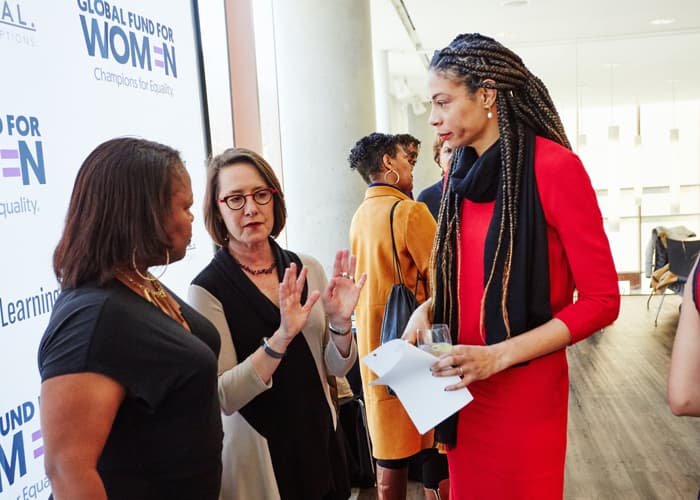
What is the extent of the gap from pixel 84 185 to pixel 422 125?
1225 cm

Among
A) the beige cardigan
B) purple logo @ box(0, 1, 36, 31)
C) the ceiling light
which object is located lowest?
the beige cardigan

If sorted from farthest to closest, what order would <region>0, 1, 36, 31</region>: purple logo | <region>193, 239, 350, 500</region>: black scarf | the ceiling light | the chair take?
the chair → the ceiling light → <region>193, 239, 350, 500</region>: black scarf → <region>0, 1, 36, 31</region>: purple logo

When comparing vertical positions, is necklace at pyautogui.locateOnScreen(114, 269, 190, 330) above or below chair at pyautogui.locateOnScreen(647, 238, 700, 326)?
above

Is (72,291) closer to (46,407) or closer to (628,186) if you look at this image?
(46,407)

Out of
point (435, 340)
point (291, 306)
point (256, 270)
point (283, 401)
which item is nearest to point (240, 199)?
point (256, 270)

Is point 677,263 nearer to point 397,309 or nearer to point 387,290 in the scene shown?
point 387,290

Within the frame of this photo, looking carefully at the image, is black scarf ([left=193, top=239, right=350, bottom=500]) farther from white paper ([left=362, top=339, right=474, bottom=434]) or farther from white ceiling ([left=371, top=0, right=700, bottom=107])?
white ceiling ([left=371, top=0, right=700, bottom=107])

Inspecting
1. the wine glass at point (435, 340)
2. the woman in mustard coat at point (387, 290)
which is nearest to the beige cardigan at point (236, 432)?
the wine glass at point (435, 340)

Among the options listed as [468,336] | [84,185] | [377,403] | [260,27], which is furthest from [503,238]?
[260,27]

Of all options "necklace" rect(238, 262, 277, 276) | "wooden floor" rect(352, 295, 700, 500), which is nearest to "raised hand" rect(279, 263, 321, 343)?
"necklace" rect(238, 262, 277, 276)

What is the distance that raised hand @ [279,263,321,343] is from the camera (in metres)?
1.70

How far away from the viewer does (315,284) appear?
2078 mm

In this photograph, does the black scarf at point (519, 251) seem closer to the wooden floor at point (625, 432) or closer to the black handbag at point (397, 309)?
the black handbag at point (397, 309)

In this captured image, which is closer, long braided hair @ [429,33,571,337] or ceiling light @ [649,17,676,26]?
long braided hair @ [429,33,571,337]
